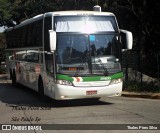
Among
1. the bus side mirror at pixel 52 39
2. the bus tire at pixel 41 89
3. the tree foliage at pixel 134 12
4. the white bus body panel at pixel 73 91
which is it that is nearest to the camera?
the bus side mirror at pixel 52 39

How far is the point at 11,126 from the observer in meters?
10.9

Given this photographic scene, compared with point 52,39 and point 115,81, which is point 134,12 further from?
point 52,39

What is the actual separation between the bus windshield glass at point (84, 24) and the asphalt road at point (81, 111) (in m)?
2.60

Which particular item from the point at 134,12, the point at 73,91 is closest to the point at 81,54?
the point at 73,91

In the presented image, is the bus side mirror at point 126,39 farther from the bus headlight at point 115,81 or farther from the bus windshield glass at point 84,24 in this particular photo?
the bus headlight at point 115,81

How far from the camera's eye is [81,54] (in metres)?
14.2

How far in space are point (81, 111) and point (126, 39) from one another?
10.9 feet

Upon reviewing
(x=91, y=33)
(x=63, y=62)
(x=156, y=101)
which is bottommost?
(x=156, y=101)

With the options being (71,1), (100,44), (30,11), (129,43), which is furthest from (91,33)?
(30,11)

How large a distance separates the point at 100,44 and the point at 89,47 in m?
0.44

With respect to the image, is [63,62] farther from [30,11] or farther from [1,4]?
[1,4]

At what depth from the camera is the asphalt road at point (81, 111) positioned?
11453 millimetres

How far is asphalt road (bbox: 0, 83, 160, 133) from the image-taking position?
1145 cm

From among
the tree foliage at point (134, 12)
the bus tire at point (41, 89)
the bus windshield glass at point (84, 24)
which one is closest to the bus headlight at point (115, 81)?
the bus windshield glass at point (84, 24)
